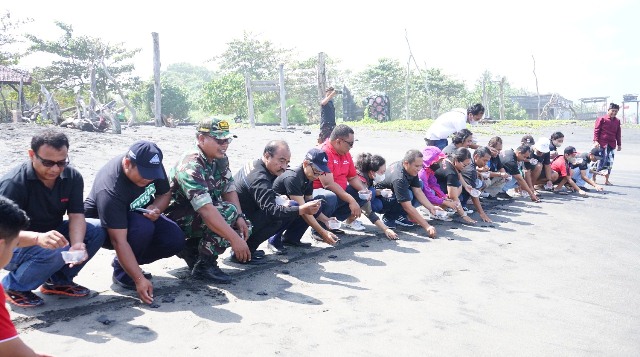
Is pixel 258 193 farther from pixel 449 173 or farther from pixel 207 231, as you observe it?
pixel 449 173

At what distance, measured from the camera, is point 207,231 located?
162 inches

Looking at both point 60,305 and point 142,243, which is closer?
point 60,305

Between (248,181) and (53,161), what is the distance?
1693mm

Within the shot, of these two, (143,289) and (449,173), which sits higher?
(449,173)

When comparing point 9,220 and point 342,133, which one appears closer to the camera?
point 9,220

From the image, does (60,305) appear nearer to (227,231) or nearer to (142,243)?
(142,243)

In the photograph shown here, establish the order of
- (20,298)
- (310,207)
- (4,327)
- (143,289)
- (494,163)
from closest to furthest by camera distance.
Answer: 1. (4,327)
2. (20,298)
3. (143,289)
4. (310,207)
5. (494,163)

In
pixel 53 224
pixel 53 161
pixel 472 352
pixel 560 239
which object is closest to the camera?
pixel 472 352

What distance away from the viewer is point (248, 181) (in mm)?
4730

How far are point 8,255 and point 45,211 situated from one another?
144 centimetres

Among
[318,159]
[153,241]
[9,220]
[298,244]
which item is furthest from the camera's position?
[298,244]

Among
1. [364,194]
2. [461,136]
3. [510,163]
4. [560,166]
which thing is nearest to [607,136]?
[560,166]

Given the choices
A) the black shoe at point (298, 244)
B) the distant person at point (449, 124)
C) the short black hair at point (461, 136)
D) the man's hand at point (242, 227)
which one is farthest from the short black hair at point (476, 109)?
the man's hand at point (242, 227)

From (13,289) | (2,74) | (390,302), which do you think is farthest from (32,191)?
(2,74)
